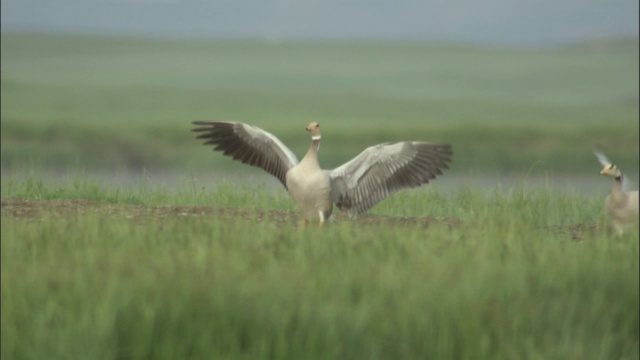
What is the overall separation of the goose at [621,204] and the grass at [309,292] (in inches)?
20.0

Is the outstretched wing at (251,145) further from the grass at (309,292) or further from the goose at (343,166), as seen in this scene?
the grass at (309,292)

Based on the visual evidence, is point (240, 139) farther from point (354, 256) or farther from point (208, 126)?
point (354, 256)

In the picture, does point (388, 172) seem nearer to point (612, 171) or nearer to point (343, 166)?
point (343, 166)

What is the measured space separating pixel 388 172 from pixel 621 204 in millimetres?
2315

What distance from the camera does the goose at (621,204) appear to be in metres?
10.2

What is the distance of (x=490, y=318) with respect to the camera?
7.88 metres

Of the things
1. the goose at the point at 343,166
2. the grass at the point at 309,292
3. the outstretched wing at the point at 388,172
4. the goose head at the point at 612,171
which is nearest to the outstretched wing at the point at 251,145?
the goose at the point at 343,166

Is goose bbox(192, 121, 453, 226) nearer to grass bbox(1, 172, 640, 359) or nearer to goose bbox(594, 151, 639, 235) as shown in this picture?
grass bbox(1, 172, 640, 359)

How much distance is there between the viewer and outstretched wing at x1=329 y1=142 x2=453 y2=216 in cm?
1115

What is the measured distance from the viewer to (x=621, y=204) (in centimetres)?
1027

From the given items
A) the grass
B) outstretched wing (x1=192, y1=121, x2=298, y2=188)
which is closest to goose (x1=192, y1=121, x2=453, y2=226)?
outstretched wing (x1=192, y1=121, x2=298, y2=188)

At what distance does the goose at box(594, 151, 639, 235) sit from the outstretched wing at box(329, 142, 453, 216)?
65.7 inches

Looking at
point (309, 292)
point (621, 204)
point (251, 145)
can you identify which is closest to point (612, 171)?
point (621, 204)

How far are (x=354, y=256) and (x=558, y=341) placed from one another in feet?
5.94
